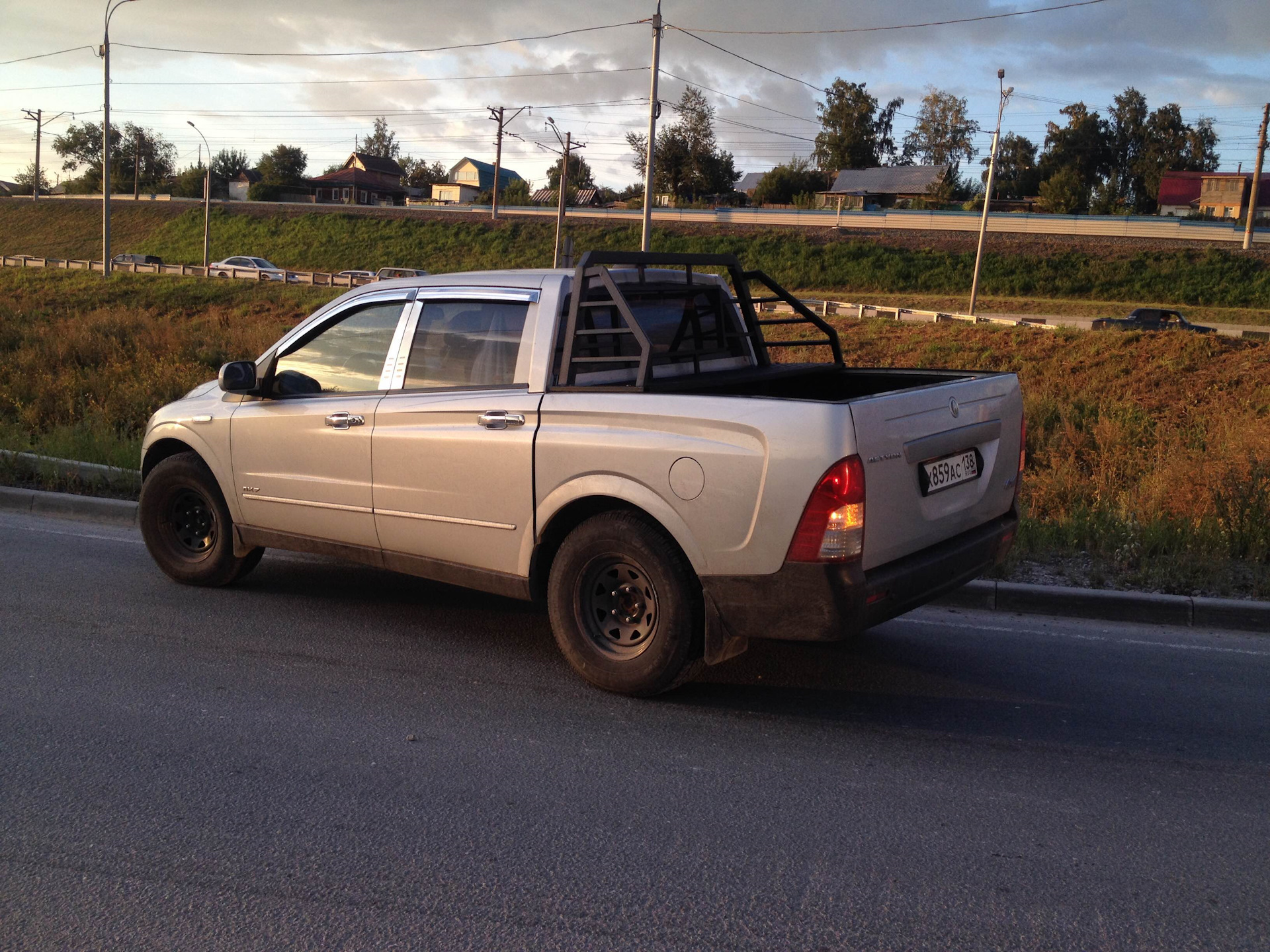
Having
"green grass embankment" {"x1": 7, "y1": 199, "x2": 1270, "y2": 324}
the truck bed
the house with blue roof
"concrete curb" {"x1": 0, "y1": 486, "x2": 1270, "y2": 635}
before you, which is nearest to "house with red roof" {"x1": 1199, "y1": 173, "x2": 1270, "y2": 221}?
"green grass embankment" {"x1": 7, "y1": 199, "x2": 1270, "y2": 324}

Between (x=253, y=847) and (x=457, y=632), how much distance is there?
2.46m

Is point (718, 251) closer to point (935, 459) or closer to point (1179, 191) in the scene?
point (935, 459)

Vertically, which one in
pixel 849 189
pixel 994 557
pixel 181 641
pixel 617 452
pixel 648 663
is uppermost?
pixel 849 189

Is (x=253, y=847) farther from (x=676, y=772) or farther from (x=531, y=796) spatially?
(x=676, y=772)

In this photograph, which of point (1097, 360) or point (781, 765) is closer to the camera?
point (781, 765)

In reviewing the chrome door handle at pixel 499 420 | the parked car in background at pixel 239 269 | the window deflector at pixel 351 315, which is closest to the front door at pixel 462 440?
the chrome door handle at pixel 499 420

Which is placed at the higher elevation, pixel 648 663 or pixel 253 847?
pixel 648 663

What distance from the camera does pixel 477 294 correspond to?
5379 millimetres

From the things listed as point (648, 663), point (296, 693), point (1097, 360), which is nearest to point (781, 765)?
point (648, 663)

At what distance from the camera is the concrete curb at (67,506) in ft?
27.4

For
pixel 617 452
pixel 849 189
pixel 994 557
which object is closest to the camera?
pixel 617 452

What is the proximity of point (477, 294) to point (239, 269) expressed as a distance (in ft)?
164

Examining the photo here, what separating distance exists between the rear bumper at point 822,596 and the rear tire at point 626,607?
19 cm

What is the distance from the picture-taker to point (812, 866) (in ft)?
11.0
